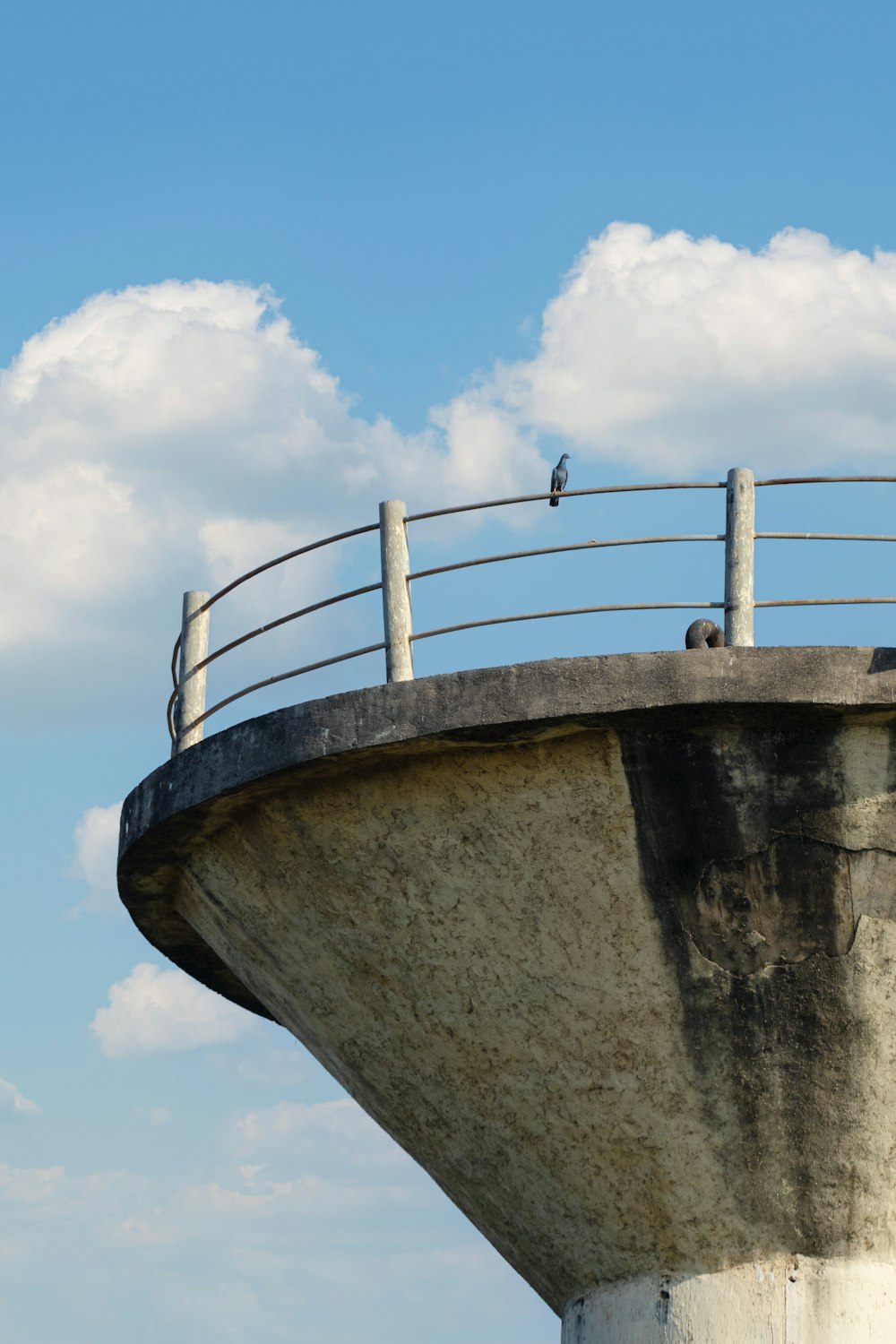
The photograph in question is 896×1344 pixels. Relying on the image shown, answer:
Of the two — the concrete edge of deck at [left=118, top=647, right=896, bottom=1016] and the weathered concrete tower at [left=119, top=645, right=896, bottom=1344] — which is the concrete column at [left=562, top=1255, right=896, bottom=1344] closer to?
the weathered concrete tower at [left=119, top=645, right=896, bottom=1344]

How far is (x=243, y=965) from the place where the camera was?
32.0 ft

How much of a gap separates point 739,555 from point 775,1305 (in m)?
3.31

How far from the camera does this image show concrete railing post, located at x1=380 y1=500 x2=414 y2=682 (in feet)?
28.2

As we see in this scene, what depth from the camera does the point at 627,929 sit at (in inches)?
322

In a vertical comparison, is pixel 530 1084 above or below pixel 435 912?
below

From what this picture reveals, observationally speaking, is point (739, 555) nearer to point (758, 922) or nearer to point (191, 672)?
point (758, 922)

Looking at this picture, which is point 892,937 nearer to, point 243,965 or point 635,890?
point 635,890

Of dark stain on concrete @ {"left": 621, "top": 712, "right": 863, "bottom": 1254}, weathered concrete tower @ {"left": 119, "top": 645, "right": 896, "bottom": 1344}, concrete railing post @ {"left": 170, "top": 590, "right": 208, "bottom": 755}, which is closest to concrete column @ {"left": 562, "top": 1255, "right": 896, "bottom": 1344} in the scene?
weathered concrete tower @ {"left": 119, "top": 645, "right": 896, "bottom": 1344}

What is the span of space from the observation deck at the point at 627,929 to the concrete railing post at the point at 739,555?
0.01 m

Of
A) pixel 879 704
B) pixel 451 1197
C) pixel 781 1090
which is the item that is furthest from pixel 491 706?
pixel 451 1197

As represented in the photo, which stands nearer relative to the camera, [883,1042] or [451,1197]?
[883,1042]

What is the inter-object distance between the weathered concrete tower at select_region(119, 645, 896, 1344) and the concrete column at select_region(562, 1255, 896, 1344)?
0.01 m

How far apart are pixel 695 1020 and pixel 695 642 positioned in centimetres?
165

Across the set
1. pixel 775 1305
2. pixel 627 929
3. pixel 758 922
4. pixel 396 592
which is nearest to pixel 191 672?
pixel 396 592
